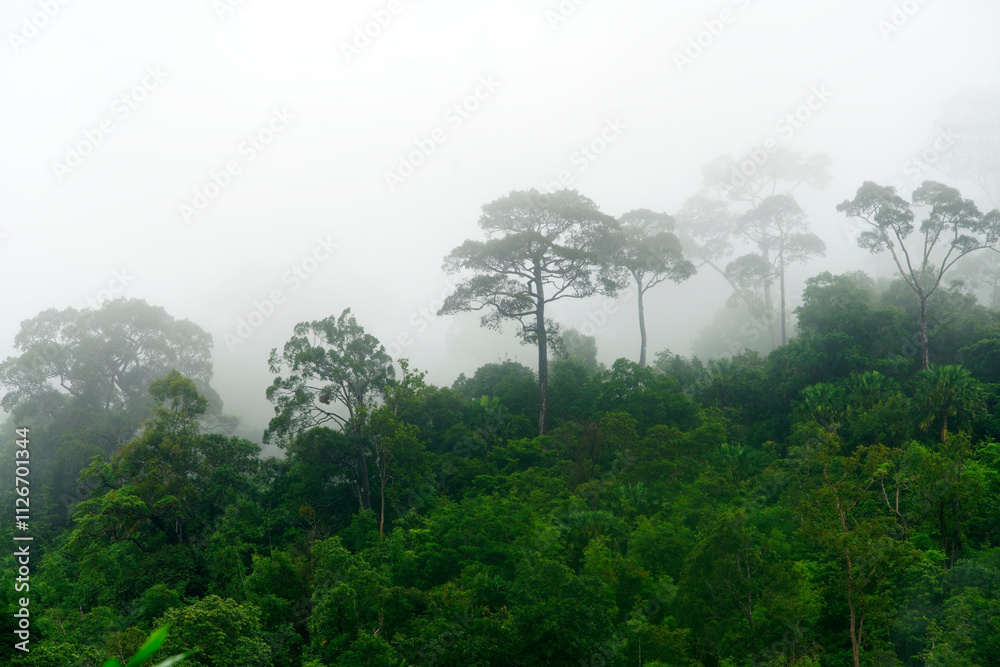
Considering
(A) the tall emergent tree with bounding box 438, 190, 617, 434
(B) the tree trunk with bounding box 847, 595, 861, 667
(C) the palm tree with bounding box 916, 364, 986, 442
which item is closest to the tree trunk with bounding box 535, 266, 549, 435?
(A) the tall emergent tree with bounding box 438, 190, 617, 434

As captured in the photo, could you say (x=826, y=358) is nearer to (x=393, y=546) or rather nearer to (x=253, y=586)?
(x=393, y=546)

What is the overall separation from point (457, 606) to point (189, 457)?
40.2 ft

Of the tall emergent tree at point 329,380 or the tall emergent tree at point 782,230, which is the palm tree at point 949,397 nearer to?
the tall emergent tree at point 329,380

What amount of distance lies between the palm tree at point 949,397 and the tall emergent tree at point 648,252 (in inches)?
515

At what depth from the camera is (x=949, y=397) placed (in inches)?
755

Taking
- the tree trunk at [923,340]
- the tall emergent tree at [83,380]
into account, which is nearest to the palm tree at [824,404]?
the tree trunk at [923,340]

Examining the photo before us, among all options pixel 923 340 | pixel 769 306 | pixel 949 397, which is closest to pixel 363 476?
pixel 949 397

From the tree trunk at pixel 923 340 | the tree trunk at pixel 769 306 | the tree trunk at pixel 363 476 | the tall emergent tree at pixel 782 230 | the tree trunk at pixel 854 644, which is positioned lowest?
the tree trunk at pixel 854 644

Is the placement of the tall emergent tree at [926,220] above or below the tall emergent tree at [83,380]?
above

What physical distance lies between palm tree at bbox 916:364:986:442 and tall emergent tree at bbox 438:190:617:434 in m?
12.5

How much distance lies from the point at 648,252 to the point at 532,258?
8.99 meters

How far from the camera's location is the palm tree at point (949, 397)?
62.2 feet

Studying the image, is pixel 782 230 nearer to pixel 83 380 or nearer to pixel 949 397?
pixel 949 397

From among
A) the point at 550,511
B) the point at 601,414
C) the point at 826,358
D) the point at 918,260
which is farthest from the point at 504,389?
the point at 918,260
